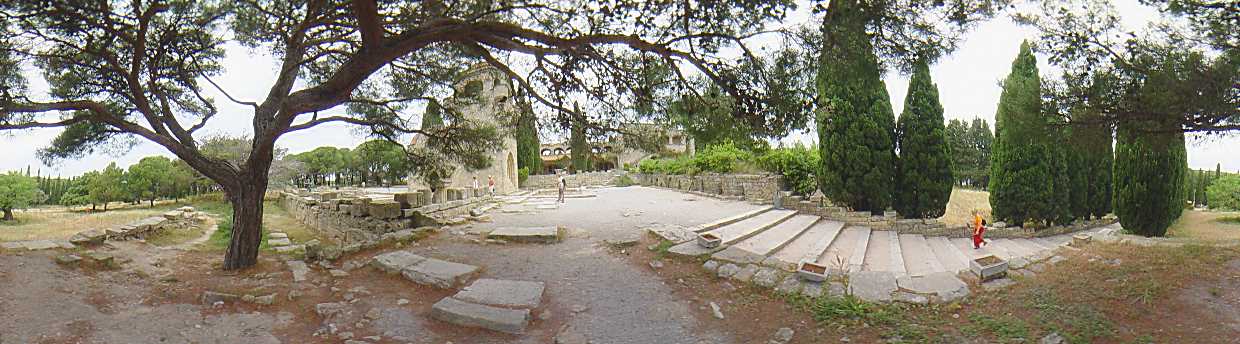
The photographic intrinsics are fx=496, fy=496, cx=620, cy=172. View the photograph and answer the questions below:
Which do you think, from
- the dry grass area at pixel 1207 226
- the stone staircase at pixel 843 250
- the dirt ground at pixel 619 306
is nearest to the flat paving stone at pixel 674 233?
the stone staircase at pixel 843 250

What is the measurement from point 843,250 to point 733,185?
6744mm

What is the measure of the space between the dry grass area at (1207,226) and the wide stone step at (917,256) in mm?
8083

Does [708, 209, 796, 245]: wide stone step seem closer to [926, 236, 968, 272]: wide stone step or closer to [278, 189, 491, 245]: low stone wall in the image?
[926, 236, 968, 272]: wide stone step

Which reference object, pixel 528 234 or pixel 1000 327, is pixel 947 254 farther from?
pixel 528 234

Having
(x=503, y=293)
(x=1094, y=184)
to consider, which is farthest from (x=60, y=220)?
(x=1094, y=184)

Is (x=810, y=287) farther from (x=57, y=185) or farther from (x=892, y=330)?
(x=57, y=185)

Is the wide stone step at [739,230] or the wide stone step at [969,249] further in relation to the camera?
the wide stone step at [969,249]

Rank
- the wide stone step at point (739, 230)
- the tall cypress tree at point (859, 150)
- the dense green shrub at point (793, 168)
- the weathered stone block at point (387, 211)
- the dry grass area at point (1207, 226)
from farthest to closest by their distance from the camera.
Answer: the dense green shrub at point (793, 168)
the dry grass area at point (1207, 226)
the tall cypress tree at point (859, 150)
the weathered stone block at point (387, 211)
the wide stone step at point (739, 230)

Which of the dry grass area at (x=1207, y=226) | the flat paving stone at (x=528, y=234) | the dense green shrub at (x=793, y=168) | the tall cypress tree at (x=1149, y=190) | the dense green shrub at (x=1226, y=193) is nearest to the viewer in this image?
the flat paving stone at (x=528, y=234)

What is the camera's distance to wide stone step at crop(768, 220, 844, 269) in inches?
286

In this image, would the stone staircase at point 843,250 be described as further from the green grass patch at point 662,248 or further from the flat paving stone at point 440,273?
the flat paving stone at point 440,273

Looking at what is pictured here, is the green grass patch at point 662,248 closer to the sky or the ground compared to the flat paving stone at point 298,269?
closer to the sky

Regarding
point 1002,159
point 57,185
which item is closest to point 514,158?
point 1002,159

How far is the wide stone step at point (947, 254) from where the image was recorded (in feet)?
28.0
